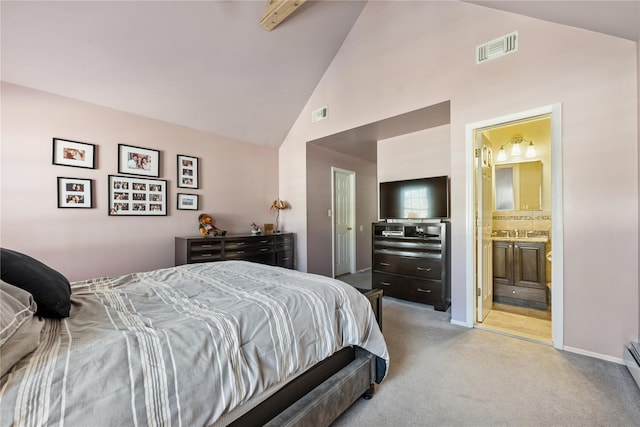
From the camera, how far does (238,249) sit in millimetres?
3875

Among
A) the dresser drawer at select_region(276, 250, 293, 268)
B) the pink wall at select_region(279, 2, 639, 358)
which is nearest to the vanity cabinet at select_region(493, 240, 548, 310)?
the pink wall at select_region(279, 2, 639, 358)

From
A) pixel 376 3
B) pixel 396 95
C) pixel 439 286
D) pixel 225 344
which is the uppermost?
pixel 376 3

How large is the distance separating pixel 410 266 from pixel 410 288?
0.29 metres

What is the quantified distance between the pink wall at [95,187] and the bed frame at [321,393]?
3.04 meters

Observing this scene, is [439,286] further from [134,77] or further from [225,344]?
[134,77]

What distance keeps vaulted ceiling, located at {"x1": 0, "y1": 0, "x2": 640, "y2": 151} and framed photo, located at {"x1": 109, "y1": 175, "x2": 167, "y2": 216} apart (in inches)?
34.6

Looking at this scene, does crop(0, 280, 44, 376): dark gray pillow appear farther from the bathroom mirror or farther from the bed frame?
the bathroom mirror

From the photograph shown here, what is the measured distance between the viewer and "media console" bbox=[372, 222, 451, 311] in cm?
334

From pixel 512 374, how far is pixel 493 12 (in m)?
3.26

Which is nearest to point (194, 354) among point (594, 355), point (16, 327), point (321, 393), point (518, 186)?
point (16, 327)

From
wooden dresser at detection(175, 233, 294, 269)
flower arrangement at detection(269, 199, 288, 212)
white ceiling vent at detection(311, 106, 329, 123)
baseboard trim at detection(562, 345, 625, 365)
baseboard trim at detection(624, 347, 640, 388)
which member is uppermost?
white ceiling vent at detection(311, 106, 329, 123)

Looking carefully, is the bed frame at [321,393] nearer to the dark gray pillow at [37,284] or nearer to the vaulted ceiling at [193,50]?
the dark gray pillow at [37,284]

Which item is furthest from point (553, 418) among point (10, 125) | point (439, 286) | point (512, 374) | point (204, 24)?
point (10, 125)

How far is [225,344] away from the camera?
40.8 inches
